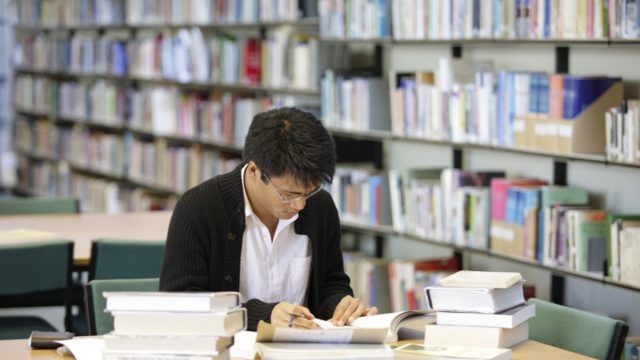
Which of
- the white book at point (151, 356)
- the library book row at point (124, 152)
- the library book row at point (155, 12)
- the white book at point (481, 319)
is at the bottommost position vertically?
the library book row at point (124, 152)

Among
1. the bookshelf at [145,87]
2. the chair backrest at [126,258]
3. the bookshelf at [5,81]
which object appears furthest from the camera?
the bookshelf at [5,81]

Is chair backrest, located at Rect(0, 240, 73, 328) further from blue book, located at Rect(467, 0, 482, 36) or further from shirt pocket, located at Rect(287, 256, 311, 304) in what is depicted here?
blue book, located at Rect(467, 0, 482, 36)

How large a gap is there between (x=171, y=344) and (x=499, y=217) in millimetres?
2682

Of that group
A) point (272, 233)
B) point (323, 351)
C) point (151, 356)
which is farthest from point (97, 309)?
point (323, 351)

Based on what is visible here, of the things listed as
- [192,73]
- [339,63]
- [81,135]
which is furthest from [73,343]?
[81,135]

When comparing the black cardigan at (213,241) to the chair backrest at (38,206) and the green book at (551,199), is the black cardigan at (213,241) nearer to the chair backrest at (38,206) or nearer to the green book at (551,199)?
the green book at (551,199)

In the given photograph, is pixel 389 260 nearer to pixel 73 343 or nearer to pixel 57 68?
pixel 73 343

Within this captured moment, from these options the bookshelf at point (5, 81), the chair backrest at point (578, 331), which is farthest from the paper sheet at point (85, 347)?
the bookshelf at point (5, 81)

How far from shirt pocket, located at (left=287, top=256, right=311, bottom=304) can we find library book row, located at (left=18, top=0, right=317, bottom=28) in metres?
3.41

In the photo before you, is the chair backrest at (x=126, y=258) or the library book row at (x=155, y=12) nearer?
→ the chair backrest at (x=126, y=258)

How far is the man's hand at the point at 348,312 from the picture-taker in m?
2.80

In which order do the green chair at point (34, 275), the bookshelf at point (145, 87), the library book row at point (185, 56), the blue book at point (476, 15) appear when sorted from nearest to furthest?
the green chair at point (34, 275), the blue book at point (476, 15), the library book row at point (185, 56), the bookshelf at point (145, 87)

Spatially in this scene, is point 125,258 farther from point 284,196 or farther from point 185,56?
point 185,56

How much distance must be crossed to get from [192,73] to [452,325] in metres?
5.33
